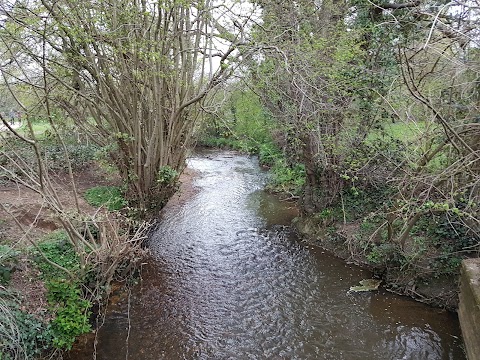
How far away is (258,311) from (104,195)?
6.70 metres

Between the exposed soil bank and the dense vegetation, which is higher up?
the dense vegetation

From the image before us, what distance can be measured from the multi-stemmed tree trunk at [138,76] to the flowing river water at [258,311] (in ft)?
8.88

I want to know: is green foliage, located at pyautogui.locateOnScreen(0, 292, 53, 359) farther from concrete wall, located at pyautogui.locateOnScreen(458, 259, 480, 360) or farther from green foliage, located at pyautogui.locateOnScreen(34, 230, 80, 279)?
concrete wall, located at pyautogui.locateOnScreen(458, 259, 480, 360)

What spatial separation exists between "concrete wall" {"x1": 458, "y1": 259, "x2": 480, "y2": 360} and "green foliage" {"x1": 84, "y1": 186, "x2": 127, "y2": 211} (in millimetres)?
8756

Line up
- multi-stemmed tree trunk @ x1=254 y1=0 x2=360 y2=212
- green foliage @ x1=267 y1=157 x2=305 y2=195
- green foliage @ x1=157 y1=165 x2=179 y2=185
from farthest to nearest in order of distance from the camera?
1. green foliage @ x1=267 y1=157 x2=305 y2=195
2. green foliage @ x1=157 y1=165 x2=179 y2=185
3. multi-stemmed tree trunk @ x1=254 y1=0 x2=360 y2=212

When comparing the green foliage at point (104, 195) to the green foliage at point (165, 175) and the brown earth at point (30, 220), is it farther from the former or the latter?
the green foliage at point (165, 175)

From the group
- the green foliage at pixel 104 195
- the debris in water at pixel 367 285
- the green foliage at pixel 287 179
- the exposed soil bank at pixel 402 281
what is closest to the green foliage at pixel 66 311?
the green foliage at pixel 104 195

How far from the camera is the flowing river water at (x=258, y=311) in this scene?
6.47 meters

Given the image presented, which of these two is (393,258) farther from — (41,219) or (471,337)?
(41,219)

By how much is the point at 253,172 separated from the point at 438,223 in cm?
1388

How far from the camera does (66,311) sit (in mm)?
5805

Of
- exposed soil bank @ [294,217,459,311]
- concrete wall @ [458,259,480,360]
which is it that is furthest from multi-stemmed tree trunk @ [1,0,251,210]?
concrete wall @ [458,259,480,360]

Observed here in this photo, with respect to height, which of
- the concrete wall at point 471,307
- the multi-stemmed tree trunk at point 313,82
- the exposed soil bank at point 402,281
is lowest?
the exposed soil bank at point 402,281

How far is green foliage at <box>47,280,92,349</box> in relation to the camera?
5.65m
